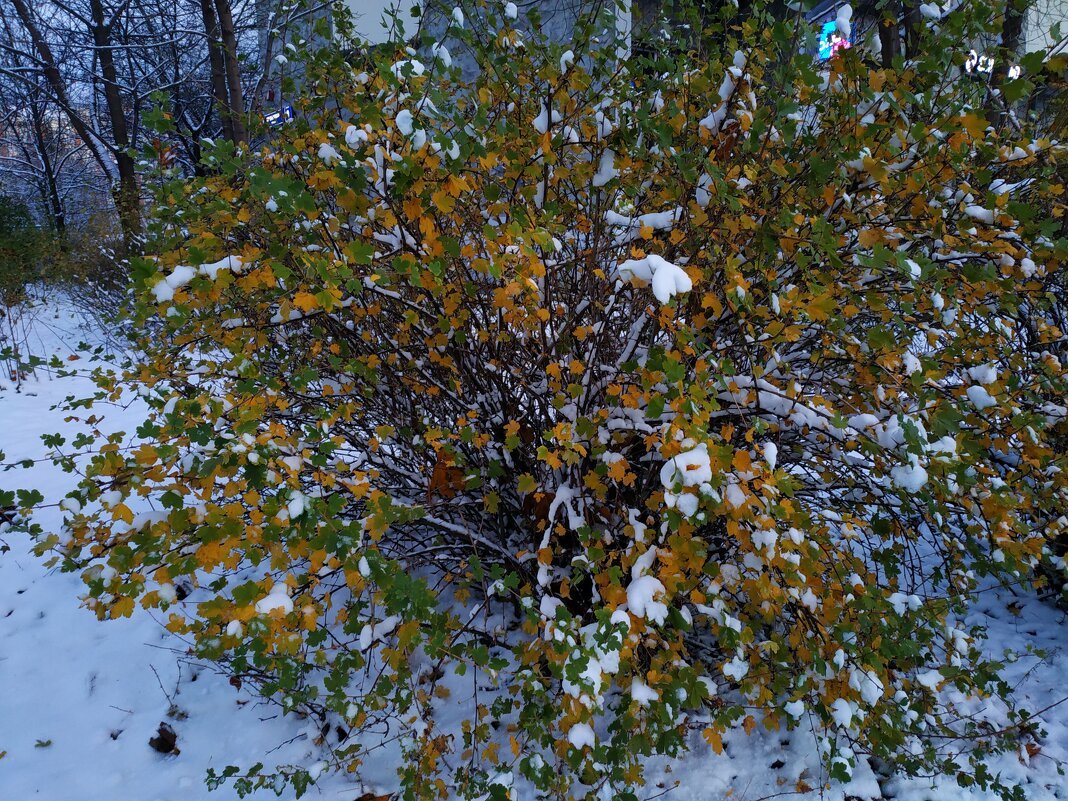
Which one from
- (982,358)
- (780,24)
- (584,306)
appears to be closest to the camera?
(780,24)

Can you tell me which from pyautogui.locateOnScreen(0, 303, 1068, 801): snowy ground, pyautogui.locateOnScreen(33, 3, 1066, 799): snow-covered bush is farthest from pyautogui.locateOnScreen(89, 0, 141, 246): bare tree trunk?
pyautogui.locateOnScreen(33, 3, 1066, 799): snow-covered bush

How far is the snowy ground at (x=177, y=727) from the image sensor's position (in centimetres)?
204

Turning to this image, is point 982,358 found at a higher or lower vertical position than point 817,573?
higher

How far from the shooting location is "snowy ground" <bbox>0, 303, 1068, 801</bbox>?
2.04m

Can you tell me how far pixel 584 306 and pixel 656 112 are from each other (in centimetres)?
81

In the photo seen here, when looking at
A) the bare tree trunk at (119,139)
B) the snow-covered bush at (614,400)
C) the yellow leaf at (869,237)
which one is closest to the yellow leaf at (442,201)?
the snow-covered bush at (614,400)

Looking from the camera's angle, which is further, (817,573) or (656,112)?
(656,112)

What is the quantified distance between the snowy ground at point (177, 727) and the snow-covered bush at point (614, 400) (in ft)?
0.45

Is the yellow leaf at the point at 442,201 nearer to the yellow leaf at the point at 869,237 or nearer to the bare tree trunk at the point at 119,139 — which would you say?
the yellow leaf at the point at 869,237

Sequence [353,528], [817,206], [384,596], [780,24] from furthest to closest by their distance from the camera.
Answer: [817,206] → [780,24] → [384,596] → [353,528]

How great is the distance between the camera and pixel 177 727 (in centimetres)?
232

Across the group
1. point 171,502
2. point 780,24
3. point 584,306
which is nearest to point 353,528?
point 171,502

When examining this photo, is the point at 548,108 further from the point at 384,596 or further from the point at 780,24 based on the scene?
the point at 384,596

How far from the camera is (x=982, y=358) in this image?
225 cm
